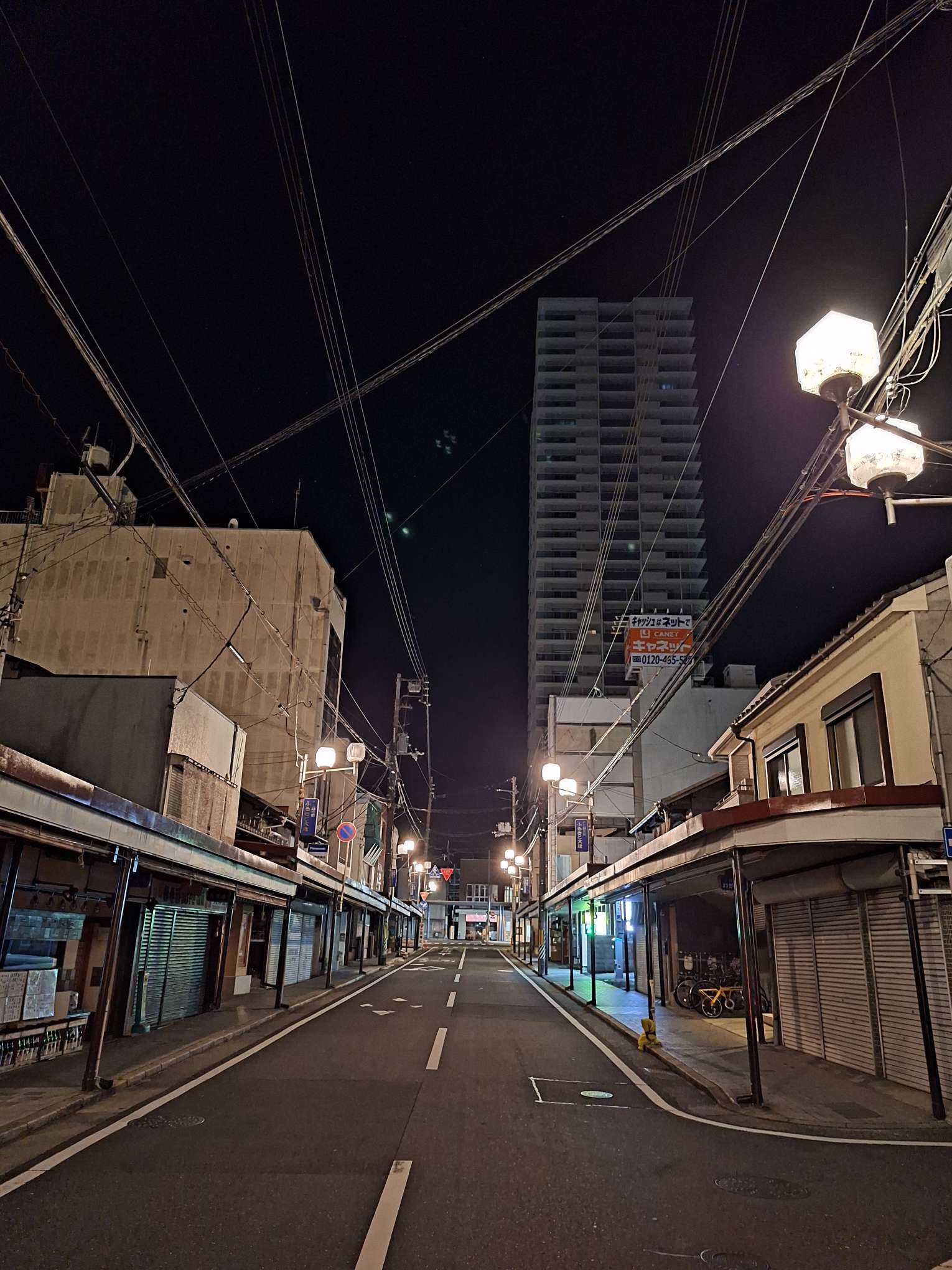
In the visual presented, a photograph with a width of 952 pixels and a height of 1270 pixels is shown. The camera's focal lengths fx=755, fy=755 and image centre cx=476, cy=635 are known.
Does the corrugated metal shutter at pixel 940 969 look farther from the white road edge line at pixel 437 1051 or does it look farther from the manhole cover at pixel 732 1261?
the white road edge line at pixel 437 1051

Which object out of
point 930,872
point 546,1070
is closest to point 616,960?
point 546,1070

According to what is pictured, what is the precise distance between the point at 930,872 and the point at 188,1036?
12.2 meters

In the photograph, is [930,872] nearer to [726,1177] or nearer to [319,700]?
[726,1177]

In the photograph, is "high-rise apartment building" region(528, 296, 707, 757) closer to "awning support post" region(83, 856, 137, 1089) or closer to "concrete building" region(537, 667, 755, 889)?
"concrete building" region(537, 667, 755, 889)

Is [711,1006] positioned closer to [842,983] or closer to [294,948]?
[842,983]

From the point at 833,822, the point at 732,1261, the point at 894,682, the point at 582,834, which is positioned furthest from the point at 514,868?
the point at 732,1261

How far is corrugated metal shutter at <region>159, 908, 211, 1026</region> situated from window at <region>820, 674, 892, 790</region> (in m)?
13.0

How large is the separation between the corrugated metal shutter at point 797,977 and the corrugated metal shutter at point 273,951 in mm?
16005

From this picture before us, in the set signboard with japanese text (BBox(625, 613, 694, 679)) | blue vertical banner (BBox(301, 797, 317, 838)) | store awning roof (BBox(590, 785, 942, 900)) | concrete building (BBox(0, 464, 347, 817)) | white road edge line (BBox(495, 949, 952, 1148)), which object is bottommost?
white road edge line (BBox(495, 949, 952, 1148))

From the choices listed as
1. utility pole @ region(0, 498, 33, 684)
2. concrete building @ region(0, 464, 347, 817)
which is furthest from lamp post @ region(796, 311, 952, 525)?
concrete building @ region(0, 464, 347, 817)

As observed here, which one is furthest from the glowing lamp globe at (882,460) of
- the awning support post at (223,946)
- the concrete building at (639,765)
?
the concrete building at (639,765)

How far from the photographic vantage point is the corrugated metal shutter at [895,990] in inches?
400

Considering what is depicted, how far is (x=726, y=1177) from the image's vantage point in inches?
254

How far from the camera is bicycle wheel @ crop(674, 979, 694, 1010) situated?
20.5 metres
